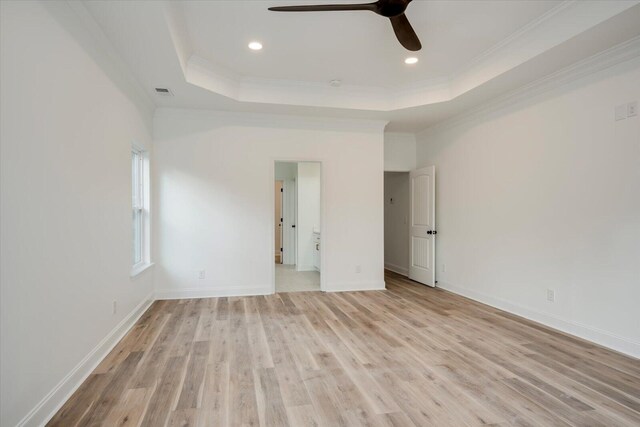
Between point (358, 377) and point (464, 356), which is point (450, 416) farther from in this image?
point (464, 356)

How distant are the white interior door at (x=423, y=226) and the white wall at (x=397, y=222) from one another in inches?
21.9

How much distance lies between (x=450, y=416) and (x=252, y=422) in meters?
1.17

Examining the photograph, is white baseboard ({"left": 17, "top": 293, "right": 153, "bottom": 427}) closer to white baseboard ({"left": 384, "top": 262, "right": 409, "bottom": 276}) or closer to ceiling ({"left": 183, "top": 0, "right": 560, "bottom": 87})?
ceiling ({"left": 183, "top": 0, "right": 560, "bottom": 87})

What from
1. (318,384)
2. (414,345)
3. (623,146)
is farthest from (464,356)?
(623,146)

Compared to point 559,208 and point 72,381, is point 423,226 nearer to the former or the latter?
point 559,208

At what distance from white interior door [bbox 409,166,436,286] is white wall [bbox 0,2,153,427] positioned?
4435mm

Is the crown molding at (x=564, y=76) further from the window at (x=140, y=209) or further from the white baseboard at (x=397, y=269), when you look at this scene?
the window at (x=140, y=209)

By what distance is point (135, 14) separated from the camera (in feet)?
8.82

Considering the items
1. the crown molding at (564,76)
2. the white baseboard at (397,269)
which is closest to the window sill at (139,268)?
the white baseboard at (397,269)

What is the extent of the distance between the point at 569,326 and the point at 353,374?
2.42 m

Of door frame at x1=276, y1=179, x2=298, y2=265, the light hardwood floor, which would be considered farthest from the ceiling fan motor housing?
door frame at x1=276, y1=179, x2=298, y2=265

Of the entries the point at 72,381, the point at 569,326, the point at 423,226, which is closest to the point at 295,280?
the point at 423,226

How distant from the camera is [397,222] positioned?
736cm

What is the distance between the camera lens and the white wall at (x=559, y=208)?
319 centimetres
